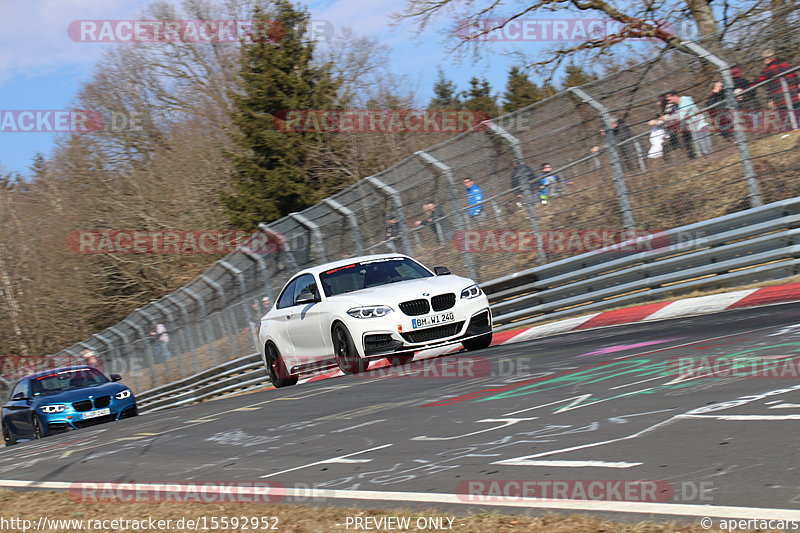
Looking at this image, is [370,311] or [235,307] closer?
[370,311]

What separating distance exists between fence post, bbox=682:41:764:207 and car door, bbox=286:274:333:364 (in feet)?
18.8

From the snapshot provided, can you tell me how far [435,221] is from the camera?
53.3ft

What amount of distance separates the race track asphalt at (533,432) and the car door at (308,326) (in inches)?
57.1

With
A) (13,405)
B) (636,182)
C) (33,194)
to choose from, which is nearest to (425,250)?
(636,182)

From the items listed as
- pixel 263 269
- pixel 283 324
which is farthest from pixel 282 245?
pixel 283 324

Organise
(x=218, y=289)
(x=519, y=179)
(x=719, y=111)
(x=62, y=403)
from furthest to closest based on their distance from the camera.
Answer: (x=218, y=289), (x=62, y=403), (x=519, y=179), (x=719, y=111)

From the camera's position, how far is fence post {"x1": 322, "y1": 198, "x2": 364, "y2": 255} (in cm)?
1786

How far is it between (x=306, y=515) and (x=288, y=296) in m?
9.54

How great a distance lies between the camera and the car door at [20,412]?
16.8m

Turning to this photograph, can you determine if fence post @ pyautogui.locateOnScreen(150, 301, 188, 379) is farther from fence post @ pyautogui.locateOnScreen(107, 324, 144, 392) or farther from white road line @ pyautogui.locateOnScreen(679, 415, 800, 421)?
white road line @ pyautogui.locateOnScreen(679, 415, 800, 421)

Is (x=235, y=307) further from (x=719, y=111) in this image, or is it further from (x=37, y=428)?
(x=719, y=111)

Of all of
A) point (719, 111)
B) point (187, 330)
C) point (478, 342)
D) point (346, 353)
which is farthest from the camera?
point (187, 330)

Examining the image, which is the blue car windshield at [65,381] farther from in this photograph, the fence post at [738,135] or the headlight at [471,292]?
the fence post at [738,135]

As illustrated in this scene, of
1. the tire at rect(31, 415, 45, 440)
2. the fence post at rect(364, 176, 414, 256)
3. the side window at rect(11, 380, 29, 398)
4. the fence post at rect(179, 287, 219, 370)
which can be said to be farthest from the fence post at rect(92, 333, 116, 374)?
the fence post at rect(364, 176, 414, 256)
